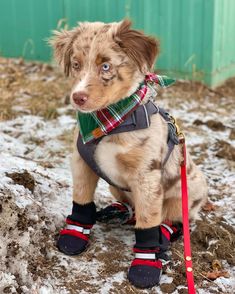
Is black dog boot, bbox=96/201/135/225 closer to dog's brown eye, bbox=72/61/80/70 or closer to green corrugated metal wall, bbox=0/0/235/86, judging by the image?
dog's brown eye, bbox=72/61/80/70

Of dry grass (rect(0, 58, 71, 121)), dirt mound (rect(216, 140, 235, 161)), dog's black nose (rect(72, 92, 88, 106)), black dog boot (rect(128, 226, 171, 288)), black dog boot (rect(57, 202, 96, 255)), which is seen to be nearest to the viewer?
dog's black nose (rect(72, 92, 88, 106))

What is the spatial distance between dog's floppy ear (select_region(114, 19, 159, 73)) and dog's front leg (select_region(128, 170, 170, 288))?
0.64 metres

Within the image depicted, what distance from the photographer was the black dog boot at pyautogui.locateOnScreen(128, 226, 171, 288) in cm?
289

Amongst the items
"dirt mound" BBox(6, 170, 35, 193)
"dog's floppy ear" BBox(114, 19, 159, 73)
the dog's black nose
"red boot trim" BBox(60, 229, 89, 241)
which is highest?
"dog's floppy ear" BBox(114, 19, 159, 73)

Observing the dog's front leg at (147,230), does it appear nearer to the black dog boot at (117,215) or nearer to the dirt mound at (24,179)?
the black dog boot at (117,215)

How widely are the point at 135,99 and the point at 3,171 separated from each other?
1092 millimetres

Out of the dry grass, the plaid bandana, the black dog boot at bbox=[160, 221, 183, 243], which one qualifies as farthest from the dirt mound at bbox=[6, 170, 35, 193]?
the dry grass

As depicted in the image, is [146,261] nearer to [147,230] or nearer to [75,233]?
[147,230]

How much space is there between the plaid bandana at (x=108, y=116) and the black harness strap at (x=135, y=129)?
0.10 ft

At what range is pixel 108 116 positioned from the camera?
2.79 meters

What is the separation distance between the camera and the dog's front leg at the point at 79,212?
3102mm

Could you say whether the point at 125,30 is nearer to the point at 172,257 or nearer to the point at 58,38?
the point at 58,38

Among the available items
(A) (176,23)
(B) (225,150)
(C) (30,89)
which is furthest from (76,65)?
(A) (176,23)

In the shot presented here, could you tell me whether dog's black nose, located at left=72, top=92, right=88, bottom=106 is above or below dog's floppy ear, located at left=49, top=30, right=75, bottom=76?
below
